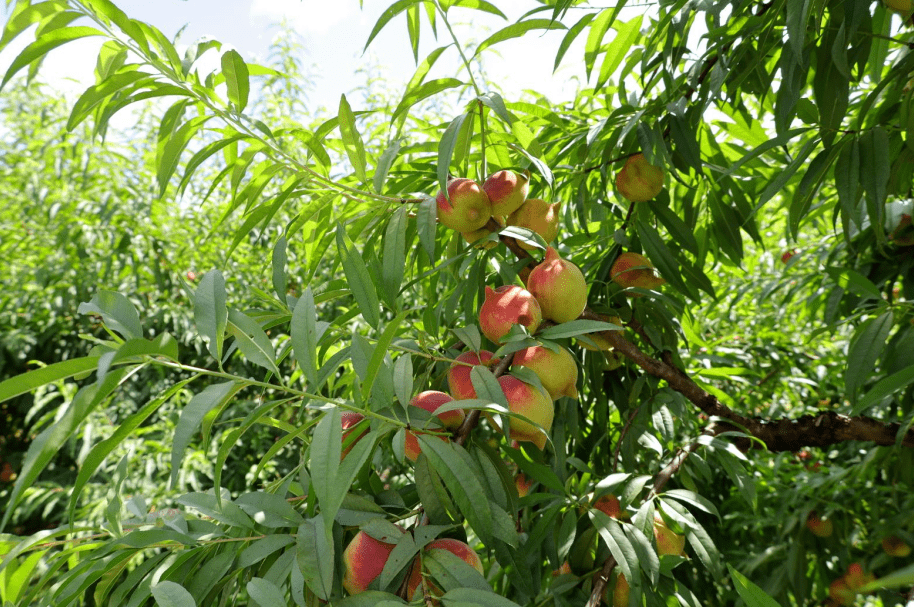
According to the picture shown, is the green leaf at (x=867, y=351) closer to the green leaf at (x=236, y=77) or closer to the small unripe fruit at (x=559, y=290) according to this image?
the small unripe fruit at (x=559, y=290)

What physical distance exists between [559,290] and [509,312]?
0.17 feet

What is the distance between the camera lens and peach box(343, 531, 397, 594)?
1.31 feet

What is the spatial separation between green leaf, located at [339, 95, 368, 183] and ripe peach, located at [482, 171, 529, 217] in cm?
11

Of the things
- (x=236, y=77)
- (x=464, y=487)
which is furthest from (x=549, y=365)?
(x=236, y=77)

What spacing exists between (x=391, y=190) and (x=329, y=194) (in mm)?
106

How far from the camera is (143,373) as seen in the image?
198 centimetres

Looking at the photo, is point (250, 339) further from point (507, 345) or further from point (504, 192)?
point (504, 192)

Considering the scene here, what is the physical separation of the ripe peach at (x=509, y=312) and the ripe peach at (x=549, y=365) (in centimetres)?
2

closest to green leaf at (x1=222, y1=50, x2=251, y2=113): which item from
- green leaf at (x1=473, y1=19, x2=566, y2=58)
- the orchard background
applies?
the orchard background

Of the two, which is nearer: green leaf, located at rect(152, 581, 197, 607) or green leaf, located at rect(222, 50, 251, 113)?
green leaf, located at rect(152, 581, 197, 607)

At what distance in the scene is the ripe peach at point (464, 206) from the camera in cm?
56

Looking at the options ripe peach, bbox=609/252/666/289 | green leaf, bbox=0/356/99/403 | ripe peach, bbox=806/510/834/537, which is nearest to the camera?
green leaf, bbox=0/356/99/403

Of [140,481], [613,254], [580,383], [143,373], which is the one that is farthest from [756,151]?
[143,373]

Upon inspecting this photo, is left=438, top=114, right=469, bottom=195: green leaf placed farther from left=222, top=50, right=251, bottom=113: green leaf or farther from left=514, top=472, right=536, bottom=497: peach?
left=514, top=472, right=536, bottom=497: peach
